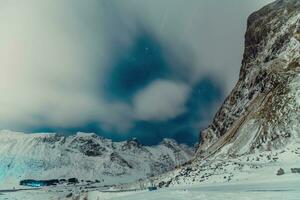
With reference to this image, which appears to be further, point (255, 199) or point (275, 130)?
point (275, 130)

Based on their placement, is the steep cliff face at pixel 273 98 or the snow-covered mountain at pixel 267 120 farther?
the steep cliff face at pixel 273 98

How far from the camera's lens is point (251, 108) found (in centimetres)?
16738

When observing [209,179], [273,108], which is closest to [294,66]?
[273,108]

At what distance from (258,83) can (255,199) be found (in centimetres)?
15674

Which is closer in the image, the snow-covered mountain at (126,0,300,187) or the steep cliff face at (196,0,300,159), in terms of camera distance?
the snow-covered mountain at (126,0,300,187)

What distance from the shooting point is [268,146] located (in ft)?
414

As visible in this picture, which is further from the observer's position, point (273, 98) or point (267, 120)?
point (273, 98)

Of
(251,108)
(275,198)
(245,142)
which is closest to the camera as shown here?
(275,198)

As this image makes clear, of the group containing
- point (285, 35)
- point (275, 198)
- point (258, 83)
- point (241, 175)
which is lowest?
point (275, 198)

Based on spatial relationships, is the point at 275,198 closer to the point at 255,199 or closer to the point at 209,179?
the point at 255,199

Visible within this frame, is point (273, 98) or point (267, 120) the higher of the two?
point (273, 98)

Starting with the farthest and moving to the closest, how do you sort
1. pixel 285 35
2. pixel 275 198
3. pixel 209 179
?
pixel 285 35, pixel 209 179, pixel 275 198

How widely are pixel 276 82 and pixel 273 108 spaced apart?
18796mm

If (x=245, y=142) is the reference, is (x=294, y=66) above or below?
above
